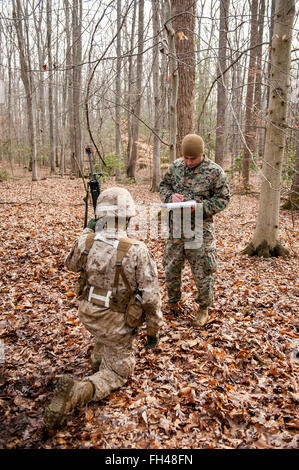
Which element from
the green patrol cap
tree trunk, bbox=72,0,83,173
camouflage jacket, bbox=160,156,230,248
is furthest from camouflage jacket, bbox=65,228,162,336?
tree trunk, bbox=72,0,83,173

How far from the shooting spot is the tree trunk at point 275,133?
4.88 m

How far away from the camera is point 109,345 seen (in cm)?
268

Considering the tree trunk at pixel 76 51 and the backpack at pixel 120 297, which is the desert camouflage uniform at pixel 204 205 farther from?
the tree trunk at pixel 76 51

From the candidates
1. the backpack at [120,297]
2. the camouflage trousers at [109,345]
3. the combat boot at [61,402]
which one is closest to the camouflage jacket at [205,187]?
the backpack at [120,297]

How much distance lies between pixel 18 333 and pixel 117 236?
222 cm

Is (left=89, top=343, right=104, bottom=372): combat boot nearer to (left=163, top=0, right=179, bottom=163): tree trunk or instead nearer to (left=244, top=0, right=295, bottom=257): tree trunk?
(left=244, top=0, right=295, bottom=257): tree trunk

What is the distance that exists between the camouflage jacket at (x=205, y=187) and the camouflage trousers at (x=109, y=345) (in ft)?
5.14

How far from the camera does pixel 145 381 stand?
2.95 metres

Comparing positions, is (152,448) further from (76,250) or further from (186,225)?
(186,225)

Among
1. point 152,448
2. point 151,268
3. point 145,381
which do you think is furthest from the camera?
point 145,381

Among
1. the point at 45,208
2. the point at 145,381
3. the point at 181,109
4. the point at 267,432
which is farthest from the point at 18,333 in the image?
the point at 45,208

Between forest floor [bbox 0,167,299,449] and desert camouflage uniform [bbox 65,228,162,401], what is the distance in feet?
0.81

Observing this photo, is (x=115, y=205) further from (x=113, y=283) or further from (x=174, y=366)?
(x=174, y=366)

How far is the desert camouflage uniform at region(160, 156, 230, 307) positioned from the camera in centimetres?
349
